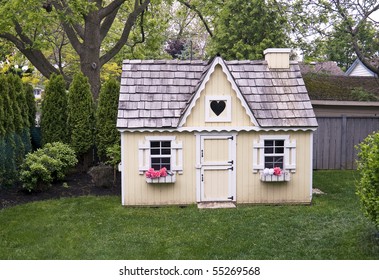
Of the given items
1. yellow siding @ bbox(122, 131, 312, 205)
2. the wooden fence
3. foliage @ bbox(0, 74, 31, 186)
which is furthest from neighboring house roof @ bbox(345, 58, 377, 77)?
foliage @ bbox(0, 74, 31, 186)

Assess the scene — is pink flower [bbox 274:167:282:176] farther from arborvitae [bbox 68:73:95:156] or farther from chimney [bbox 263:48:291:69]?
arborvitae [bbox 68:73:95:156]

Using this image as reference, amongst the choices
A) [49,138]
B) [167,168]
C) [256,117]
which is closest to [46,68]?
[49,138]

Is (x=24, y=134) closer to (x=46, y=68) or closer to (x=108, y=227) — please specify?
(x=46, y=68)

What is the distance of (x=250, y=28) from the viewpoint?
15930mm

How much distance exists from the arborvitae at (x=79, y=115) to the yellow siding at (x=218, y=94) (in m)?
4.45

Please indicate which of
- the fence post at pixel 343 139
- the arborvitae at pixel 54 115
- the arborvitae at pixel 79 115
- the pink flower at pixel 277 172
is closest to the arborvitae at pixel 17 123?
the arborvitae at pixel 54 115

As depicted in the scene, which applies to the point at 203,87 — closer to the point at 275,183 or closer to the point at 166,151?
the point at 166,151

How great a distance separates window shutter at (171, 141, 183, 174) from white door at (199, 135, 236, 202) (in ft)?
1.42

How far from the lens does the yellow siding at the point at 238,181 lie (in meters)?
9.11

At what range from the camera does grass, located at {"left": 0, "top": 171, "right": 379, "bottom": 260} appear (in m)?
6.28

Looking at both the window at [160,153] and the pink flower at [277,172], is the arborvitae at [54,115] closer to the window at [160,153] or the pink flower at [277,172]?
the window at [160,153]

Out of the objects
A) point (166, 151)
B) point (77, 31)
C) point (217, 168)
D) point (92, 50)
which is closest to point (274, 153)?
point (217, 168)

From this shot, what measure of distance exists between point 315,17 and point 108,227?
1048 cm

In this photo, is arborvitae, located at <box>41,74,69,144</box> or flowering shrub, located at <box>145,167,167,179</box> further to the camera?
arborvitae, located at <box>41,74,69,144</box>
